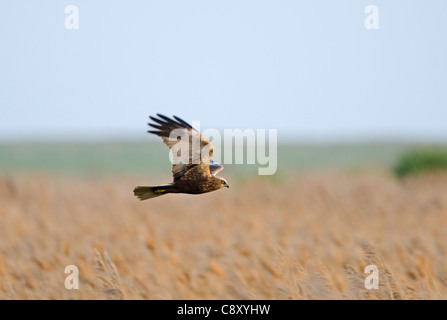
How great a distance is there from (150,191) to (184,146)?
373 mm

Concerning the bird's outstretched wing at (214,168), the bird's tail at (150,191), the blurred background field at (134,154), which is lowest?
the blurred background field at (134,154)

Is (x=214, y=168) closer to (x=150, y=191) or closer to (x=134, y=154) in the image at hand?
(x=150, y=191)

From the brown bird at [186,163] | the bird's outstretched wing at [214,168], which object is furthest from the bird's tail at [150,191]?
the bird's outstretched wing at [214,168]

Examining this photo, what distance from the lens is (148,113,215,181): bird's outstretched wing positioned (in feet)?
9.52

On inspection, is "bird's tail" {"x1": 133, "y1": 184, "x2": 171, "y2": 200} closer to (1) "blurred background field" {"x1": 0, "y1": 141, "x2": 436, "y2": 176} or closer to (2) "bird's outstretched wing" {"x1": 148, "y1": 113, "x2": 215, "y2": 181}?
(2) "bird's outstretched wing" {"x1": 148, "y1": 113, "x2": 215, "y2": 181}

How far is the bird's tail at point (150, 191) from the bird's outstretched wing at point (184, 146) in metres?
0.12

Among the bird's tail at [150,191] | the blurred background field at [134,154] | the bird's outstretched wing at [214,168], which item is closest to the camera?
the bird's tail at [150,191]

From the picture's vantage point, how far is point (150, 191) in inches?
110

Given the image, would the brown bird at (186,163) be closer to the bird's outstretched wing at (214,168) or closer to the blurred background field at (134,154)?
the bird's outstretched wing at (214,168)

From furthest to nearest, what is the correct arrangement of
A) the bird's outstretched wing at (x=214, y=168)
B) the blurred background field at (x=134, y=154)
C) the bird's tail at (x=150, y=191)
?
the blurred background field at (x=134, y=154) → the bird's outstretched wing at (x=214, y=168) → the bird's tail at (x=150, y=191)

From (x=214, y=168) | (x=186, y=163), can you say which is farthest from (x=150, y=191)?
(x=214, y=168)

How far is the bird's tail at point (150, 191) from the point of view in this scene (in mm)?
2694
